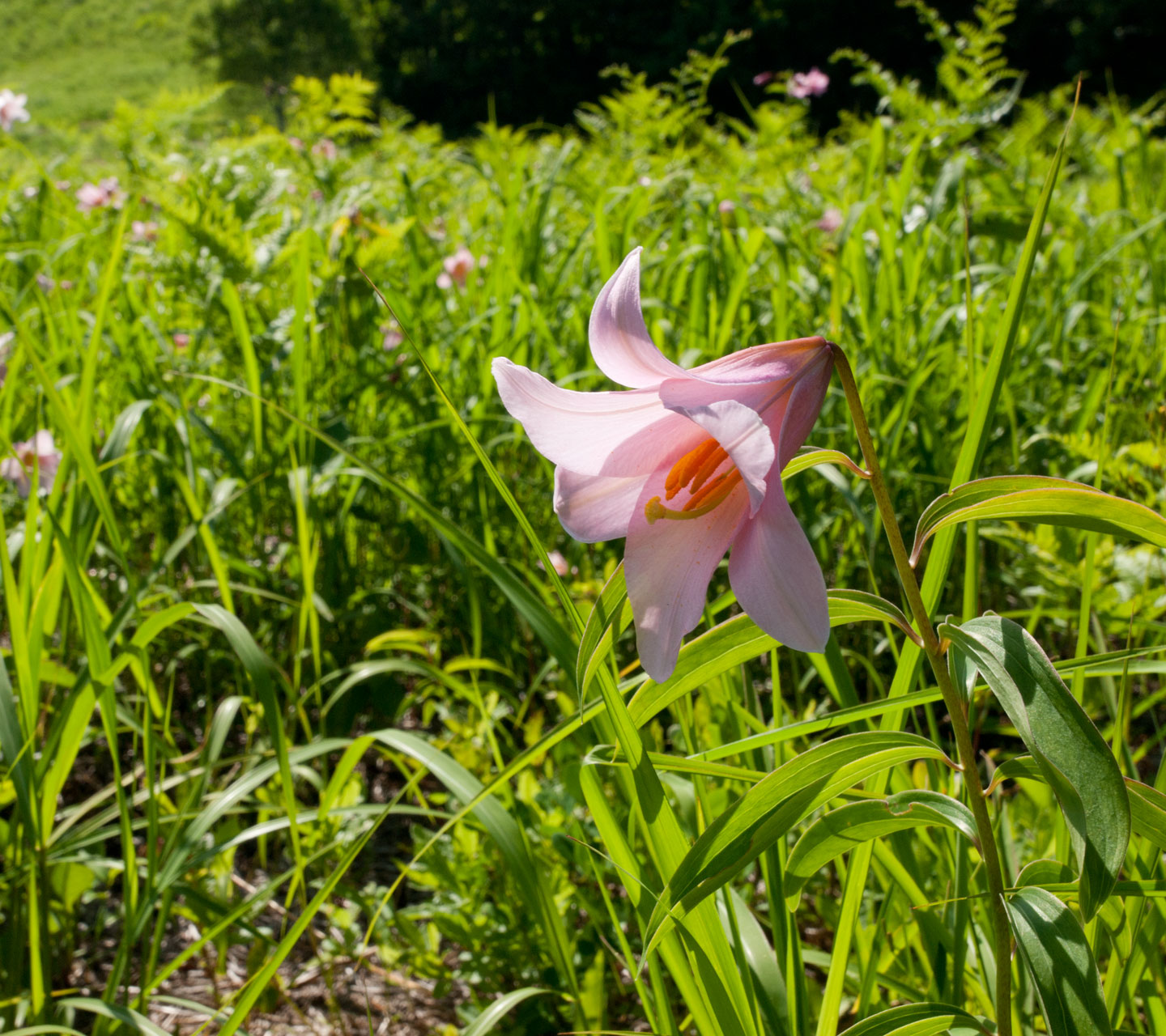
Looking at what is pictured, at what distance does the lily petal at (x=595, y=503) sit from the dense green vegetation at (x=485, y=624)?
0.10 feet

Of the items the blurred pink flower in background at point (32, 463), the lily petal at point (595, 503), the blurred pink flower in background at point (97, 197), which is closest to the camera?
the lily petal at point (595, 503)

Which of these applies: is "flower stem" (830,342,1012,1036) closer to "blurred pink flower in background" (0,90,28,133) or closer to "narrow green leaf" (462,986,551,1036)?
"narrow green leaf" (462,986,551,1036)

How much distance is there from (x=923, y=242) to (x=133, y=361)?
1526mm

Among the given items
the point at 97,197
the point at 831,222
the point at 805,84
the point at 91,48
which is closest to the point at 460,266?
the point at 831,222

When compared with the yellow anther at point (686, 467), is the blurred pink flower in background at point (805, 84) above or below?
above

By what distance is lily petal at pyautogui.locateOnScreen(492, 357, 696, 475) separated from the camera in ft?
1.40

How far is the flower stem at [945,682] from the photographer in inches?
17.0

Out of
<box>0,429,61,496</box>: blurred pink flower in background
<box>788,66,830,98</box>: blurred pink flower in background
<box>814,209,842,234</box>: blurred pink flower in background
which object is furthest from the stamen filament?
<box>788,66,830,98</box>: blurred pink flower in background

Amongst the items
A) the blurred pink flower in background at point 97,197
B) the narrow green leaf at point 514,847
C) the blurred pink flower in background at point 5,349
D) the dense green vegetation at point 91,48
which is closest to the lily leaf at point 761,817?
the narrow green leaf at point 514,847

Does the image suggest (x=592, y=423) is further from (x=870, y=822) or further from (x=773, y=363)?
(x=870, y=822)

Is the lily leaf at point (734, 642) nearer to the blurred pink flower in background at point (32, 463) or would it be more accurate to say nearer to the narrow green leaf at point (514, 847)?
the narrow green leaf at point (514, 847)

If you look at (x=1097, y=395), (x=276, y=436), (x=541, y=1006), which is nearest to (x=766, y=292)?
(x=1097, y=395)

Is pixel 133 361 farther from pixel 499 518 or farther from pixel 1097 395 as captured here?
pixel 1097 395

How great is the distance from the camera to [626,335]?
1.38ft
